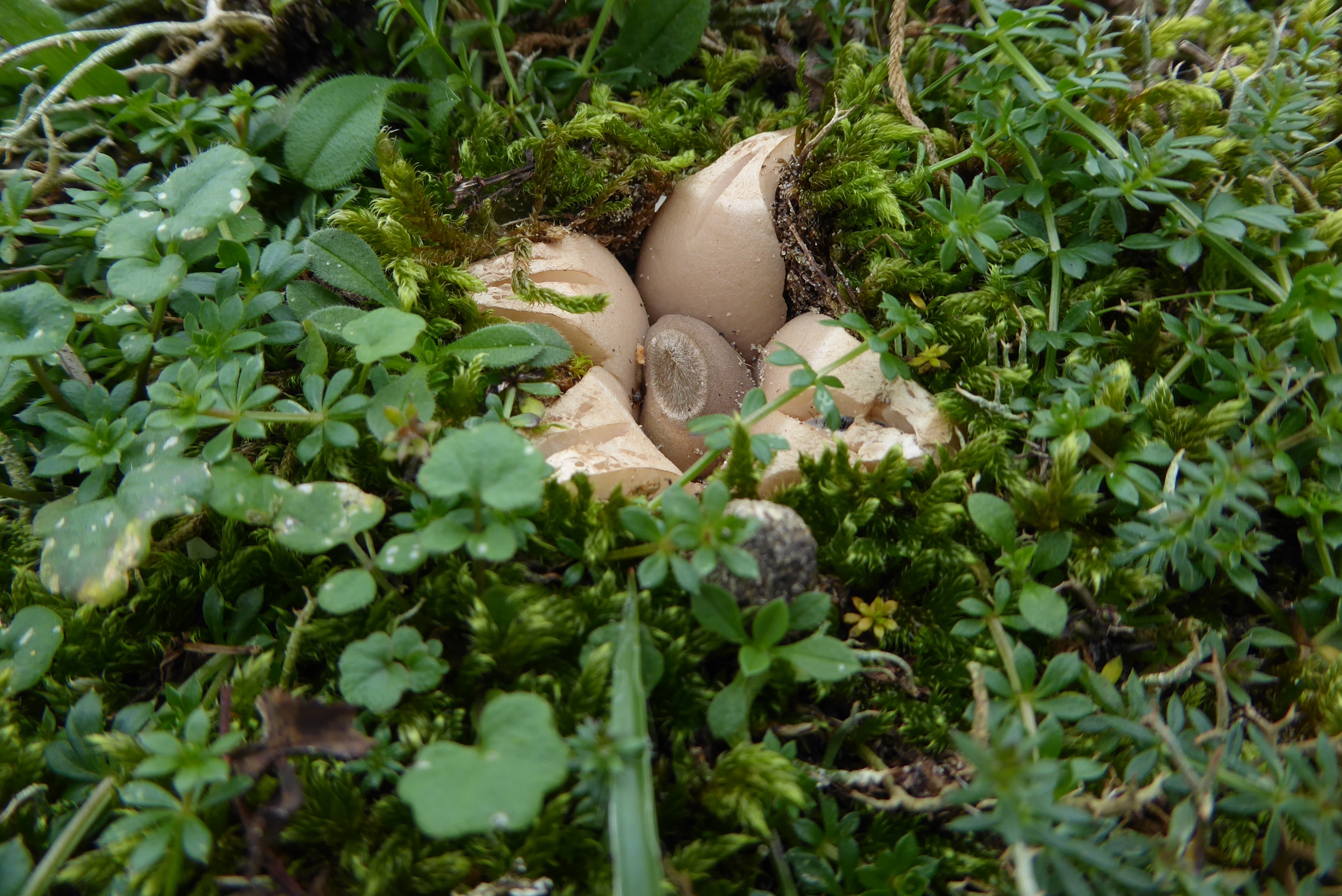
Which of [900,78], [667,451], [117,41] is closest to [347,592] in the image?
[667,451]

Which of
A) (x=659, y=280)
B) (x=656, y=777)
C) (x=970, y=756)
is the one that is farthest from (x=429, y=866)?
(x=659, y=280)

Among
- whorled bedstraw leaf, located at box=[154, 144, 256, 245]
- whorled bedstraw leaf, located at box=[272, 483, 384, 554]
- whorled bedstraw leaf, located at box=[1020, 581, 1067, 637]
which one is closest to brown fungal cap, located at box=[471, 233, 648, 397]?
whorled bedstraw leaf, located at box=[154, 144, 256, 245]

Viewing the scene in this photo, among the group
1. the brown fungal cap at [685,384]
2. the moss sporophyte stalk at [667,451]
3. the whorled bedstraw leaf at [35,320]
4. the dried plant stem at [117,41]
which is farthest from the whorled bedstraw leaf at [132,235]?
the brown fungal cap at [685,384]

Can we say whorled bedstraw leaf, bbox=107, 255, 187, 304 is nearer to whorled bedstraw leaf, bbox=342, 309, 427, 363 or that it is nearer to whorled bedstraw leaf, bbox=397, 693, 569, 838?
whorled bedstraw leaf, bbox=342, 309, 427, 363

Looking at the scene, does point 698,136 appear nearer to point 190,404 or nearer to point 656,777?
→ point 190,404

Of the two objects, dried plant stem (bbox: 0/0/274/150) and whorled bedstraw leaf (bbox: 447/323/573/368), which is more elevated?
dried plant stem (bbox: 0/0/274/150)

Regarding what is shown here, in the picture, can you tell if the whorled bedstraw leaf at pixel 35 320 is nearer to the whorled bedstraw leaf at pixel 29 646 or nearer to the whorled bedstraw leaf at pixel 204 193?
the whorled bedstraw leaf at pixel 204 193

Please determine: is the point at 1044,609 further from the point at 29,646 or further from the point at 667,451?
the point at 29,646
